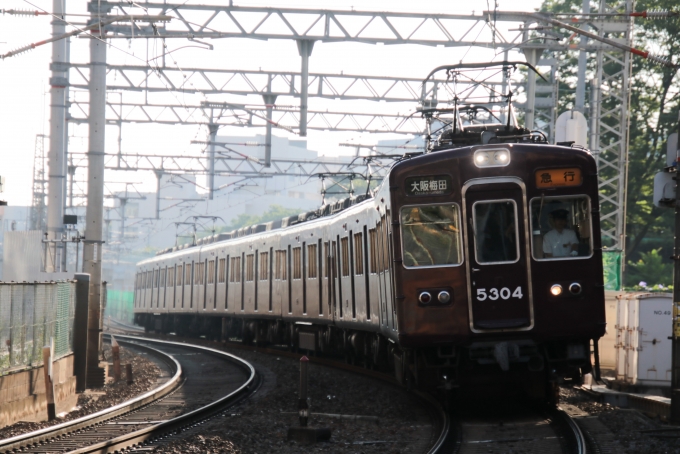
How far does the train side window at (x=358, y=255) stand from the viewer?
1602cm

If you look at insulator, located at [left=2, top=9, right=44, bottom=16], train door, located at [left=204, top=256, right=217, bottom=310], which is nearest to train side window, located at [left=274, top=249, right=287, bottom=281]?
train door, located at [left=204, top=256, right=217, bottom=310]


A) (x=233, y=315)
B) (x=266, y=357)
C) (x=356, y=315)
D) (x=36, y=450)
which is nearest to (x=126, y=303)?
(x=233, y=315)

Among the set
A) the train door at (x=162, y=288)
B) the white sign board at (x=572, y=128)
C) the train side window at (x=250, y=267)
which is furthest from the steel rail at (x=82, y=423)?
the train door at (x=162, y=288)

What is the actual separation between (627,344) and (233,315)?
14.7 meters

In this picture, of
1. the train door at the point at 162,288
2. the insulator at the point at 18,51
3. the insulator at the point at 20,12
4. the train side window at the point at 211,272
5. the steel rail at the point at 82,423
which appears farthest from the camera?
the train door at the point at 162,288

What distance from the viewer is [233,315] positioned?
29172 millimetres

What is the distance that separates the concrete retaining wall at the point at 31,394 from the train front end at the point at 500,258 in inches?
201

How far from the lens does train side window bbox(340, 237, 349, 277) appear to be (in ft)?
57.4

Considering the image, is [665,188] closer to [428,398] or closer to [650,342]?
[428,398]

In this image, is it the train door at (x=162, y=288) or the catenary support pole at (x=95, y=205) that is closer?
the catenary support pole at (x=95, y=205)

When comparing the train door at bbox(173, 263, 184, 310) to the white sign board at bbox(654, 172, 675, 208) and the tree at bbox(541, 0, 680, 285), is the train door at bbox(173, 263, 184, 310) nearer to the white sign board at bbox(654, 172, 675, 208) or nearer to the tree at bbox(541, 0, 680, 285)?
the tree at bbox(541, 0, 680, 285)

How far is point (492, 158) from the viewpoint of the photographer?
1154 centimetres

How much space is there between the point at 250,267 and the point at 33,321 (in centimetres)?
1175

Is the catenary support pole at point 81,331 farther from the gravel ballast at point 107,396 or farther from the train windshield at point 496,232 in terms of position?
the train windshield at point 496,232
